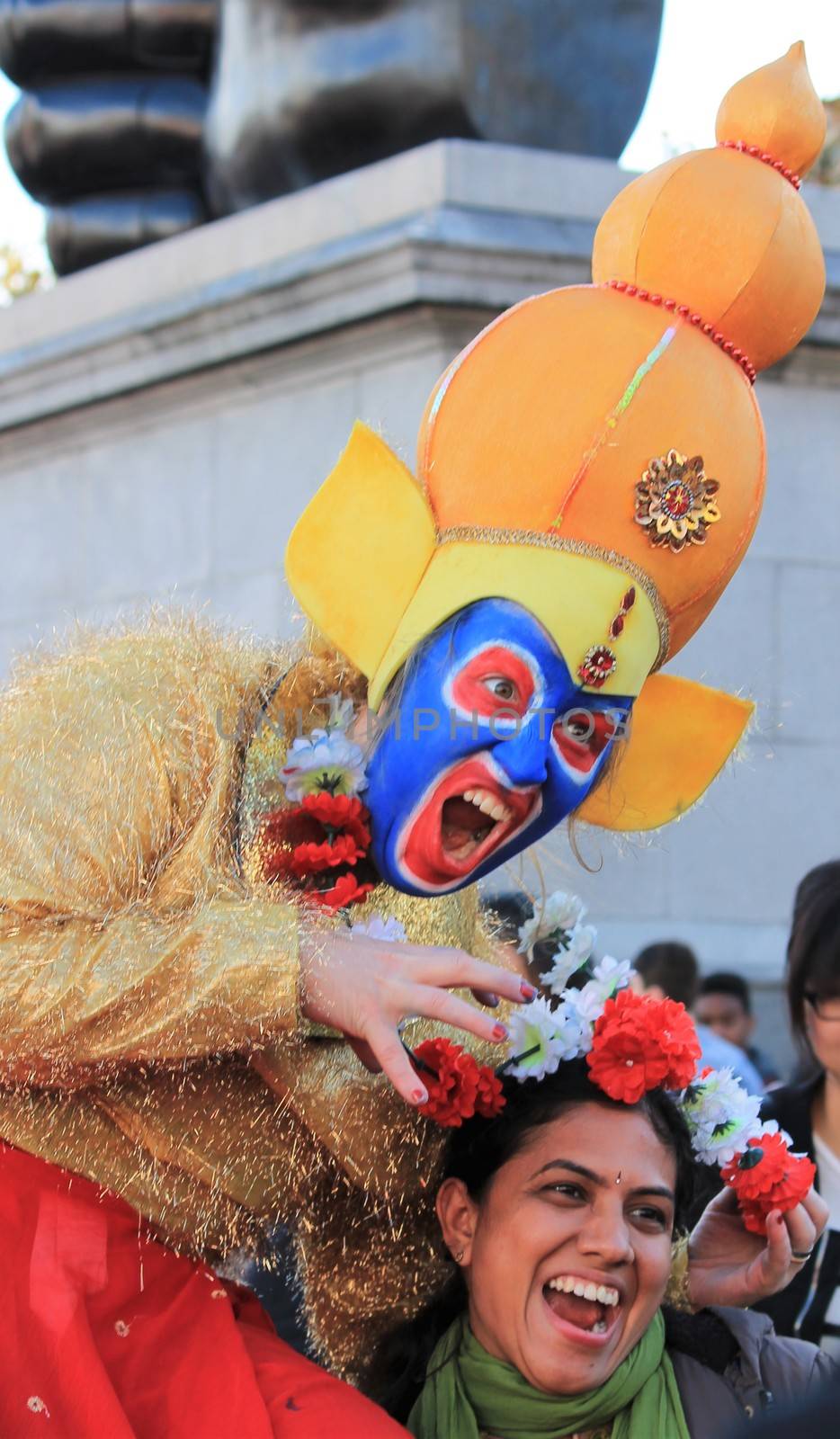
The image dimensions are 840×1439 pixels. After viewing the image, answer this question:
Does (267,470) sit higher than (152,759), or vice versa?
(152,759)

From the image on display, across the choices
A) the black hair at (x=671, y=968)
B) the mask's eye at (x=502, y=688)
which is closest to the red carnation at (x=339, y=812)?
the mask's eye at (x=502, y=688)

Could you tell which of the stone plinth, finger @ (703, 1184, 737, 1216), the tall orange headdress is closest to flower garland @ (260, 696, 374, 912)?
the tall orange headdress

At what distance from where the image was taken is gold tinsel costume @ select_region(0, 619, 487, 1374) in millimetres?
2252

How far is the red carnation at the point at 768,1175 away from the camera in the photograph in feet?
8.53

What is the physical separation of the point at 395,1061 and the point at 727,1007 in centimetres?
318

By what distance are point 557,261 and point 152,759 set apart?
10.4ft

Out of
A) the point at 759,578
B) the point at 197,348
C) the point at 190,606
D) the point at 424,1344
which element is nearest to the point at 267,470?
the point at 197,348

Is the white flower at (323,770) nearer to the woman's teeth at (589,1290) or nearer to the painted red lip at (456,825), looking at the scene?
the painted red lip at (456,825)

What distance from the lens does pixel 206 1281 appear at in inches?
97.1

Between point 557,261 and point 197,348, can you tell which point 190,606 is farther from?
point 197,348

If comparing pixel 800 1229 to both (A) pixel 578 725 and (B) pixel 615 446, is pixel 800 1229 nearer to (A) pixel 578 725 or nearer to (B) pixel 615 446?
(A) pixel 578 725

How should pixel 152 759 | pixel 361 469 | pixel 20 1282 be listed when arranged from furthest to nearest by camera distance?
pixel 361 469 → pixel 152 759 → pixel 20 1282

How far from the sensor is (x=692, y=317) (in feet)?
8.62

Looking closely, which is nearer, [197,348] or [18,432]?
[197,348]
